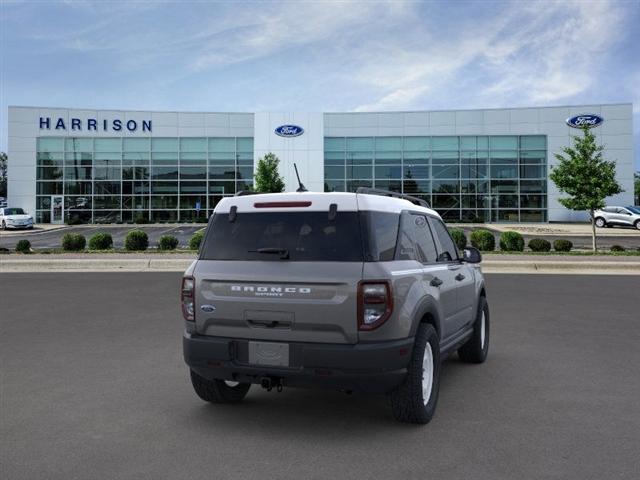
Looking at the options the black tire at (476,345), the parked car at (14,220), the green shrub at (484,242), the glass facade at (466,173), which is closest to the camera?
the black tire at (476,345)

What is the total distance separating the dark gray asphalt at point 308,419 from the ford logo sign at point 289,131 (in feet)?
131

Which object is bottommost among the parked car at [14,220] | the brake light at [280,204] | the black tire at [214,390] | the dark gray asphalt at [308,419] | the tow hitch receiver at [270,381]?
the dark gray asphalt at [308,419]

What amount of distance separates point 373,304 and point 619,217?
4096 cm

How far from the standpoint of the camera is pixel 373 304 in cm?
411

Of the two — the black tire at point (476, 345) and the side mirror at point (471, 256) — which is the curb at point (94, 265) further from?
the side mirror at point (471, 256)

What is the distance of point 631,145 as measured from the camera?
46750 millimetres

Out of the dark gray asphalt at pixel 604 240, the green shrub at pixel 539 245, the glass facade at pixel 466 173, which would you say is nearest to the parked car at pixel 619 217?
the dark gray asphalt at pixel 604 240

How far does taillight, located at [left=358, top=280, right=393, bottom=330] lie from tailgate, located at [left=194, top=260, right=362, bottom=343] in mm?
50

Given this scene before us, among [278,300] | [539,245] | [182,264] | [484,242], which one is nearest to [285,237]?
[278,300]

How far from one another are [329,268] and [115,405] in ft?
7.89

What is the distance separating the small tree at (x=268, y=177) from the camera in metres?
41.8

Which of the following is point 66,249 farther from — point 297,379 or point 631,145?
point 631,145

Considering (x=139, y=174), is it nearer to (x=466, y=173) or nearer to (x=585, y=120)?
(x=466, y=173)

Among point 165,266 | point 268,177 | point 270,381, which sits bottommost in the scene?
point 270,381
